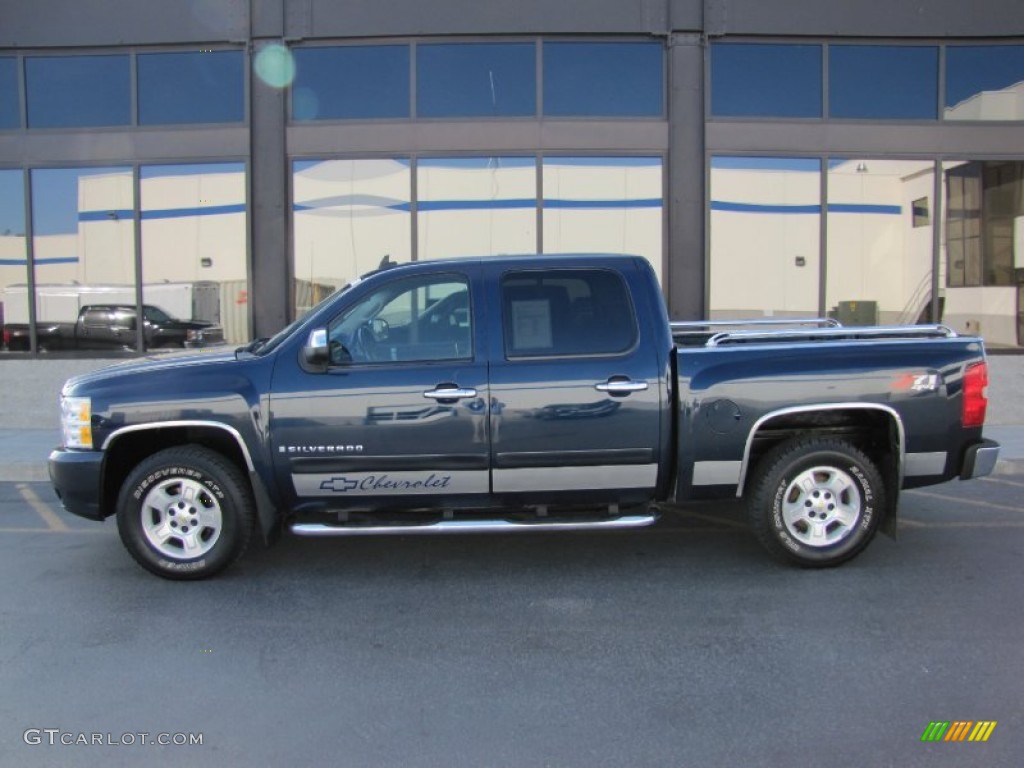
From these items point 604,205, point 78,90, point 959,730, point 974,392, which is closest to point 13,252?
point 78,90

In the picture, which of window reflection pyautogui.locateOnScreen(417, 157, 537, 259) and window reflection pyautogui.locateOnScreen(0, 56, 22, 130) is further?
window reflection pyautogui.locateOnScreen(0, 56, 22, 130)

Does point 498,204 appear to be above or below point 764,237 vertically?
above

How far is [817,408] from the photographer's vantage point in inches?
188

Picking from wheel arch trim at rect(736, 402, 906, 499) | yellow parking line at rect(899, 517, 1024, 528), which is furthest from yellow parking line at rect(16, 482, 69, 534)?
yellow parking line at rect(899, 517, 1024, 528)

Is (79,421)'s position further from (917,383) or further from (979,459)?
(979,459)

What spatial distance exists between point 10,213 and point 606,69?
900cm

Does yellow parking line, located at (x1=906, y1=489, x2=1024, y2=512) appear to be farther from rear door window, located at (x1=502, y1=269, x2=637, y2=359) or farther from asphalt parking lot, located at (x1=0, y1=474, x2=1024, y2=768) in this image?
rear door window, located at (x1=502, y1=269, x2=637, y2=359)

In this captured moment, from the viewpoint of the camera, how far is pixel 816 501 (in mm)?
4910

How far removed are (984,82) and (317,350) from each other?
37.3 ft

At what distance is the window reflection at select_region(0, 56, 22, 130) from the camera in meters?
11.7

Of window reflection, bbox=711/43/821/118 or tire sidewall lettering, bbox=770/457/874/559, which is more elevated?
window reflection, bbox=711/43/821/118

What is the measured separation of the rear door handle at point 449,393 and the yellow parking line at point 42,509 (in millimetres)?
3490

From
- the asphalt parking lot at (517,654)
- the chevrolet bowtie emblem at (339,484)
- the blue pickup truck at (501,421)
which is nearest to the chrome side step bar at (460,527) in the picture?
the blue pickup truck at (501,421)

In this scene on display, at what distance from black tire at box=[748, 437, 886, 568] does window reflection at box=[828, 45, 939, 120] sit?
8365 millimetres
